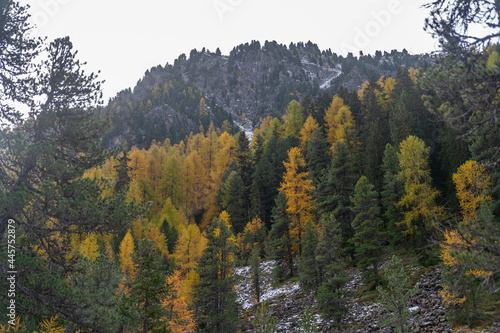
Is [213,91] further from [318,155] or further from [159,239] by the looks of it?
[159,239]

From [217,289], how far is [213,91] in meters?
168

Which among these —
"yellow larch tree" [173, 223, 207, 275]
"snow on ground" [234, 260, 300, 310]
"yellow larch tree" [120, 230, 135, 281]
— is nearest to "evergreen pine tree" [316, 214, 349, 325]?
"snow on ground" [234, 260, 300, 310]

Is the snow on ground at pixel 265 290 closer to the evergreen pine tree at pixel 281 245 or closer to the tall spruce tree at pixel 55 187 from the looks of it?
the evergreen pine tree at pixel 281 245

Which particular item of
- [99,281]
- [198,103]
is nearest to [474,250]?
[99,281]

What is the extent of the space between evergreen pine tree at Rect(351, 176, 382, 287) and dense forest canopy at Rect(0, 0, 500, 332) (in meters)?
0.12

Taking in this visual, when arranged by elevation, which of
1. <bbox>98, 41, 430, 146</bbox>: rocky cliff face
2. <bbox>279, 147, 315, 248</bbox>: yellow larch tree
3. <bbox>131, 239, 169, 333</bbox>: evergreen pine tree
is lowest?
<bbox>131, 239, 169, 333</bbox>: evergreen pine tree

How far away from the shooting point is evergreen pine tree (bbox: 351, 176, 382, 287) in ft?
66.8

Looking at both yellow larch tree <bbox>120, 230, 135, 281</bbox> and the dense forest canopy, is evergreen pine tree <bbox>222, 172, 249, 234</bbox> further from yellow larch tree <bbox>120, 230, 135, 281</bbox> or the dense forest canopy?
yellow larch tree <bbox>120, 230, 135, 281</bbox>

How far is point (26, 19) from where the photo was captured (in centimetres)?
1019

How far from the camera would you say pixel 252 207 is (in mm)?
44250

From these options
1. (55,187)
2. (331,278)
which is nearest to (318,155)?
(331,278)

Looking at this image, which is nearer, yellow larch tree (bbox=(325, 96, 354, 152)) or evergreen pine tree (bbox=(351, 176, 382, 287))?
evergreen pine tree (bbox=(351, 176, 382, 287))

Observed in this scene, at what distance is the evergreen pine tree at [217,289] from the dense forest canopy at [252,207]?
4.0 inches

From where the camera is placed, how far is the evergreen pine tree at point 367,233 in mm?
20375
